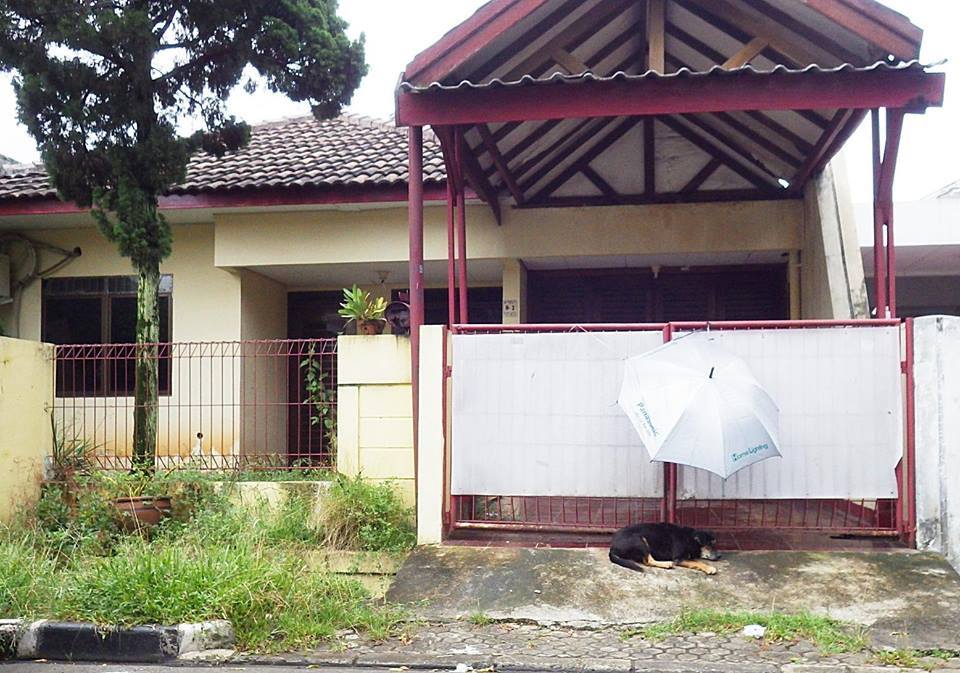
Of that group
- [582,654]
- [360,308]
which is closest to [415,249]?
[360,308]

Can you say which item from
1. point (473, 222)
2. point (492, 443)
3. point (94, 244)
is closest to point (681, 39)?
point (473, 222)

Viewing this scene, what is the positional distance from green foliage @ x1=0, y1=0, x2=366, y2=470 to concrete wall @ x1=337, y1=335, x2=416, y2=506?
2104 millimetres

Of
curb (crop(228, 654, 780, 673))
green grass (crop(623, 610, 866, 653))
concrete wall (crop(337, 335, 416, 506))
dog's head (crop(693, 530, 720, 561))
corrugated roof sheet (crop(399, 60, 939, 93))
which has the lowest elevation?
curb (crop(228, 654, 780, 673))

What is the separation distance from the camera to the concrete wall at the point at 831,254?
9.32m

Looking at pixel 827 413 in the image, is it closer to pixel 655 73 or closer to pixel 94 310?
pixel 655 73

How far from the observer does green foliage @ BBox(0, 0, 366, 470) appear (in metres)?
8.37

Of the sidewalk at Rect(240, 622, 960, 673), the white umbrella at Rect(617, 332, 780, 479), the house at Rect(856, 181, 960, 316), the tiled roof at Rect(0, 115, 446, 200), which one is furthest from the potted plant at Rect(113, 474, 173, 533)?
the house at Rect(856, 181, 960, 316)

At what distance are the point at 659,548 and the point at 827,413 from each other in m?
1.68

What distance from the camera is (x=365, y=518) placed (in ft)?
24.9

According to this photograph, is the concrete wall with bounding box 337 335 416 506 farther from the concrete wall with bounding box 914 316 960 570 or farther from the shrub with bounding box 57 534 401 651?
the concrete wall with bounding box 914 316 960 570

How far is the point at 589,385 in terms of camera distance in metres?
7.02

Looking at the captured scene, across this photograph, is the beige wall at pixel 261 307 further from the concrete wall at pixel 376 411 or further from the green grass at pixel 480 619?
the green grass at pixel 480 619

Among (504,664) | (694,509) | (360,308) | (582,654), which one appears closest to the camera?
(504,664)

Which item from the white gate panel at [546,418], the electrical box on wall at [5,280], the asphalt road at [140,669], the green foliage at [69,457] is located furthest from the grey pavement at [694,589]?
the electrical box on wall at [5,280]
